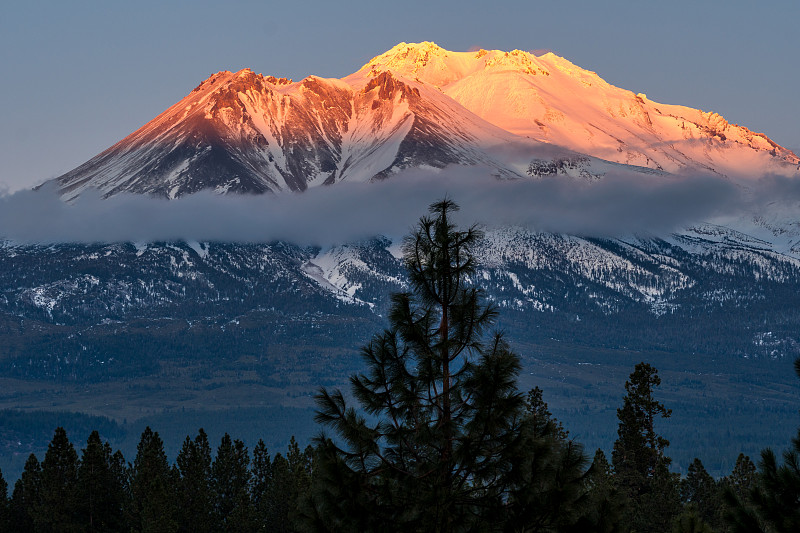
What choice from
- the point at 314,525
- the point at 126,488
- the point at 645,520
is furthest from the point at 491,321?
the point at 126,488

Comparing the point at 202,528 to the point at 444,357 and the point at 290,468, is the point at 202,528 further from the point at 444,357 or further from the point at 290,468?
the point at 444,357

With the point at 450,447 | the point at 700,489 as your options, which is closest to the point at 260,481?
the point at 700,489

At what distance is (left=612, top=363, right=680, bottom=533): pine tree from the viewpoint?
74.2 m

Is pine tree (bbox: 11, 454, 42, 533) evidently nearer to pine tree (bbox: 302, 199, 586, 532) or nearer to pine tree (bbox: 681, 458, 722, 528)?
pine tree (bbox: 681, 458, 722, 528)

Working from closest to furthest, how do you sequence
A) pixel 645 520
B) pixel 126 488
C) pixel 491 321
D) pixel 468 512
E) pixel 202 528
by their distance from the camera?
pixel 468 512, pixel 491 321, pixel 645 520, pixel 202 528, pixel 126 488

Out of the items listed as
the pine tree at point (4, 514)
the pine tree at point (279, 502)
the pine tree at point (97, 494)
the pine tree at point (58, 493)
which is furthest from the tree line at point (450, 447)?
the pine tree at point (4, 514)

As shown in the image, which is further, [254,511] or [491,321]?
[254,511]

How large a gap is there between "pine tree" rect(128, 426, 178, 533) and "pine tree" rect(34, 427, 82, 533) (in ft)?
14.3

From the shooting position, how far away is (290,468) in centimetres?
10194

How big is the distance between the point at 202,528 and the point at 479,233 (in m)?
63.9

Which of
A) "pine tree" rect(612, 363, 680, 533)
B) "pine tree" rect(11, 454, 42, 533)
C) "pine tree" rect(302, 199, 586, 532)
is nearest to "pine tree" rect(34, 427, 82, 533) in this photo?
"pine tree" rect(11, 454, 42, 533)

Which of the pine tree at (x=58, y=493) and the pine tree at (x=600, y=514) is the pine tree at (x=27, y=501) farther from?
the pine tree at (x=600, y=514)

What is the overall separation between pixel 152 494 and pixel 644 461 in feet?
111

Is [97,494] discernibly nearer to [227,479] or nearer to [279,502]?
[279,502]
